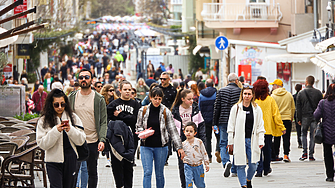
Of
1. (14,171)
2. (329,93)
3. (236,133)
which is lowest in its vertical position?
(14,171)

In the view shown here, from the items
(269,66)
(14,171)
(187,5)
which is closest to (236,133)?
(14,171)

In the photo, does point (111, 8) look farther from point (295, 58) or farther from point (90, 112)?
point (90, 112)

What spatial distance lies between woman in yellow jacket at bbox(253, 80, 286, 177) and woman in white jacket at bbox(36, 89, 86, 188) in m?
4.59

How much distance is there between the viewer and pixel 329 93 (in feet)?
31.9

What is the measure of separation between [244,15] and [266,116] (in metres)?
17.0

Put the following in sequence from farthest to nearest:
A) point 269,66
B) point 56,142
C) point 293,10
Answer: point 293,10 < point 269,66 < point 56,142

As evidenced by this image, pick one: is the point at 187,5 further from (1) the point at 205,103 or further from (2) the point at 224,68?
(1) the point at 205,103

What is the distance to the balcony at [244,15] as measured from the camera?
26.4m

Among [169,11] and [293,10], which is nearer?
[293,10]

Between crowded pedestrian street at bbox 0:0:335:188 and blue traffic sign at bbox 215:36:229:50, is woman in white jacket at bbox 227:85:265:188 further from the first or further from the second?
blue traffic sign at bbox 215:36:229:50

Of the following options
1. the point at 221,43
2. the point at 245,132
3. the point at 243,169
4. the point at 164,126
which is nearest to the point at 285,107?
the point at 245,132

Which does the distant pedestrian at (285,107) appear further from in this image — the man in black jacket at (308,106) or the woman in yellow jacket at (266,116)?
the woman in yellow jacket at (266,116)

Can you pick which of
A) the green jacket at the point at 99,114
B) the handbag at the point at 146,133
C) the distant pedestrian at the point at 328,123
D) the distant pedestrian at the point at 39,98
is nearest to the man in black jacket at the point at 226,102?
the distant pedestrian at the point at 328,123

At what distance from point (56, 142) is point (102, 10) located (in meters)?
109
